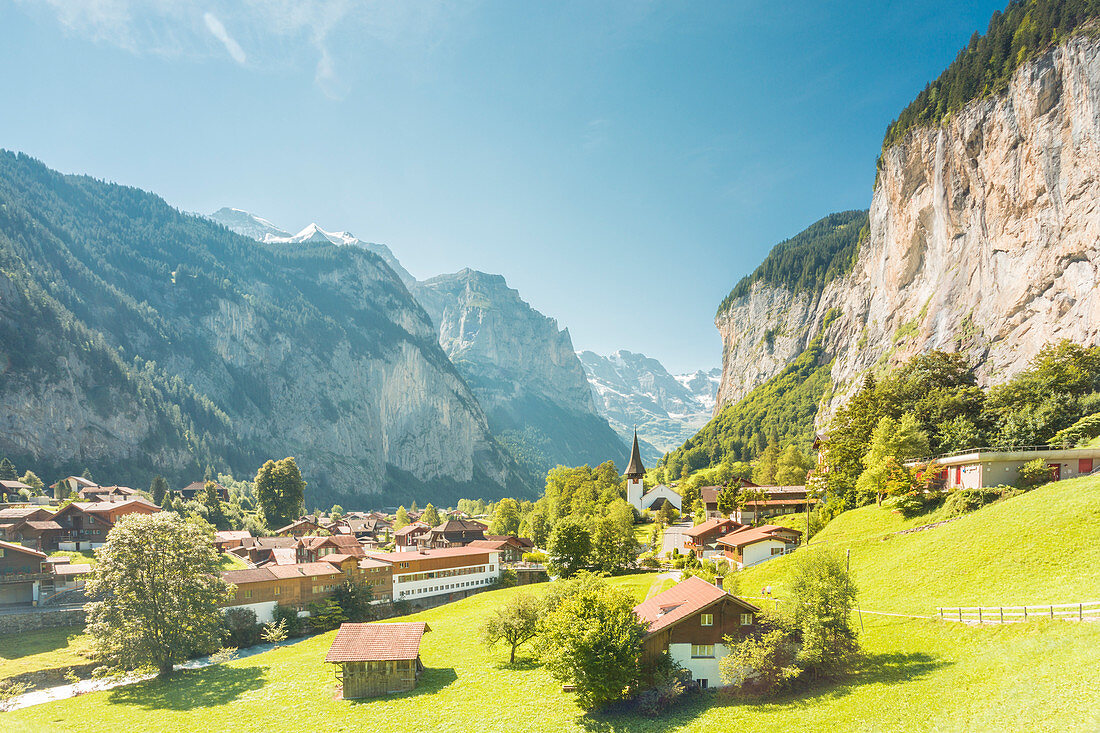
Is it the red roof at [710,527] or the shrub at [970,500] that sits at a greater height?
the shrub at [970,500]

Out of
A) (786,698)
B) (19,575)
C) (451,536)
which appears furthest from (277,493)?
(786,698)

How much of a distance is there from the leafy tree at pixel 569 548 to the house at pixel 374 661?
88.6 ft

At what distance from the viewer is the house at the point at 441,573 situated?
6231cm

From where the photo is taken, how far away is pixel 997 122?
76438mm

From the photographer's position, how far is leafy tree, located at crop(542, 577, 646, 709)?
26359 millimetres

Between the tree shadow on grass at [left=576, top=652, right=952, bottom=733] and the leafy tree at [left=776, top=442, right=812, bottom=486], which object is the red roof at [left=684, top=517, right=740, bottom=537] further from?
the tree shadow on grass at [left=576, top=652, right=952, bottom=733]

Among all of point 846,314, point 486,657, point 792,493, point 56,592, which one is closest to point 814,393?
point 846,314

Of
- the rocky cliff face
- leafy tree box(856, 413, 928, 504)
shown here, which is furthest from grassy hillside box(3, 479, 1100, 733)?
the rocky cliff face

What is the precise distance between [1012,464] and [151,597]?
6505cm

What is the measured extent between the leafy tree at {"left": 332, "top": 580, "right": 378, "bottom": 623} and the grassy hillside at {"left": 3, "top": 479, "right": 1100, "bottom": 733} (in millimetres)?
10821

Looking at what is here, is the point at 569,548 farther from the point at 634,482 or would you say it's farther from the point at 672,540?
the point at 634,482

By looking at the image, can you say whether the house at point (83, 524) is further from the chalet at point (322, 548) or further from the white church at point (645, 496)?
the white church at point (645, 496)

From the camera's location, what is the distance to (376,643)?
3516 cm

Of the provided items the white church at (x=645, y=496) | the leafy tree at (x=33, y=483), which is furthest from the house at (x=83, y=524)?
the white church at (x=645, y=496)
